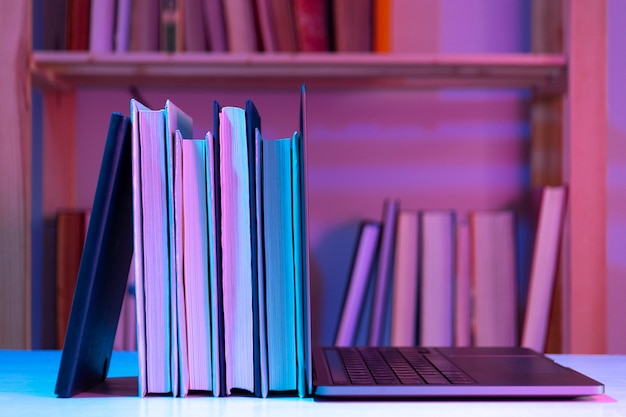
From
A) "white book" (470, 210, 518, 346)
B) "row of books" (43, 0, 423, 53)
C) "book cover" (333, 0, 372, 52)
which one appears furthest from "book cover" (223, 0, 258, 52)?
"white book" (470, 210, 518, 346)

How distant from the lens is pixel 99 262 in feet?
2.35

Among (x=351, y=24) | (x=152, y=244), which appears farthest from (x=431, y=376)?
(x=351, y=24)

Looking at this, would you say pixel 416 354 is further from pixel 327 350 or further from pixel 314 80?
pixel 314 80

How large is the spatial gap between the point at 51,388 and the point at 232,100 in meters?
Result: 1.06

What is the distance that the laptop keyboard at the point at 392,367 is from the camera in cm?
74

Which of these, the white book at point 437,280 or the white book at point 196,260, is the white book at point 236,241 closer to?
the white book at point 196,260

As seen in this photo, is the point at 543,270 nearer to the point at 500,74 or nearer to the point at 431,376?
the point at 500,74

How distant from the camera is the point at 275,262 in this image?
722 mm

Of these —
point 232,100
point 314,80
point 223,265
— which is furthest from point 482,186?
point 223,265

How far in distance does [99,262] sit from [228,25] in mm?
887

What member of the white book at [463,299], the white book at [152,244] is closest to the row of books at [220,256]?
the white book at [152,244]

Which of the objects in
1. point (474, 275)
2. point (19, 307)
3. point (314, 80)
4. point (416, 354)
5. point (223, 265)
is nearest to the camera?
point (223, 265)

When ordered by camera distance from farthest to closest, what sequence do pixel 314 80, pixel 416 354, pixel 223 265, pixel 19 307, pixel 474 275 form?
pixel 314 80 → pixel 474 275 → pixel 19 307 → pixel 416 354 → pixel 223 265

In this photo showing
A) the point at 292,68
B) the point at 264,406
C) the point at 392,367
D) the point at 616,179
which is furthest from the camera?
the point at 616,179
